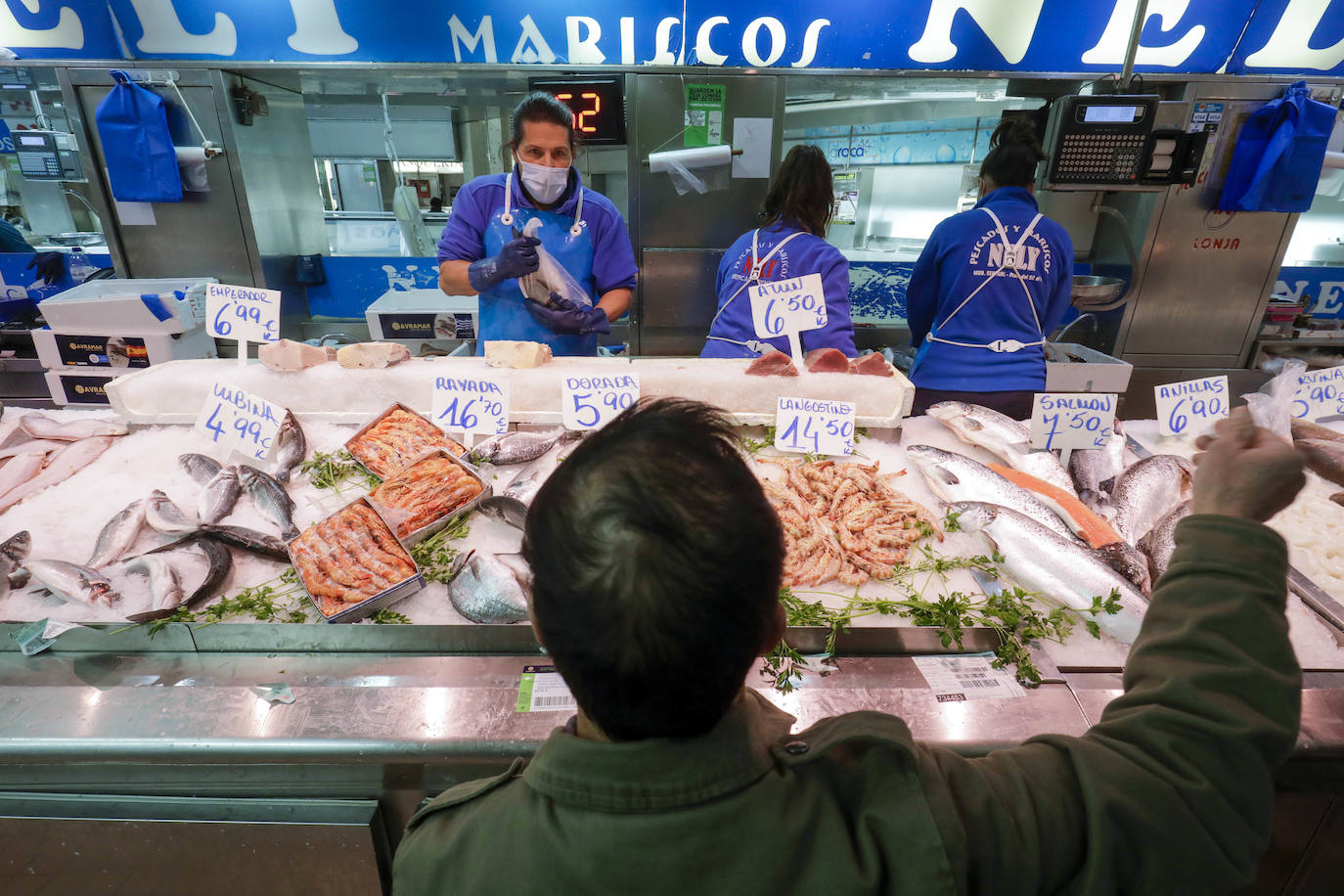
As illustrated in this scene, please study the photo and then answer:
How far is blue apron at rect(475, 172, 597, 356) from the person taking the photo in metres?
3.54

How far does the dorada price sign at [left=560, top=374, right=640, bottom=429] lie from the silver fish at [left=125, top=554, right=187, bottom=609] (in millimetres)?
1238

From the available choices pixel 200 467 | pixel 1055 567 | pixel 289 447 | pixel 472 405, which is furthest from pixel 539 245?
pixel 1055 567

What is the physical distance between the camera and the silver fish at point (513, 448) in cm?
237

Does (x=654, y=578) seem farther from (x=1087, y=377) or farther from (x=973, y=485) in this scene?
(x=1087, y=377)

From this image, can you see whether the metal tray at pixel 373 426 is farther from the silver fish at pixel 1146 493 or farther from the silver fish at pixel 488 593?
the silver fish at pixel 1146 493

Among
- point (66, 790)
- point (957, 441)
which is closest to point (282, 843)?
point (66, 790)

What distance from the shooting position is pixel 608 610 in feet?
2.25

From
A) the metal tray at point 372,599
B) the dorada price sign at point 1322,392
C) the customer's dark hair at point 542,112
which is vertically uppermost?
the customer's dark hair at point 542,112

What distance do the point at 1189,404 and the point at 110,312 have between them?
4.84 m

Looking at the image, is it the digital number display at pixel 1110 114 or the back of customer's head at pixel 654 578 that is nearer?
the back of customer's head at pixel 654 578

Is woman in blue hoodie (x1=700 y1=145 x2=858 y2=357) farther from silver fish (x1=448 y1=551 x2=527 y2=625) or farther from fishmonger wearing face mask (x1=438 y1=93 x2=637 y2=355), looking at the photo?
silver fish (x1=448 y1=551 x2=527 y2=625)

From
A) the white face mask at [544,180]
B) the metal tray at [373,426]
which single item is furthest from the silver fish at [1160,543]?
the white face mask at [544,180]

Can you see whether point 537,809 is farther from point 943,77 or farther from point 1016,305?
point 943,77

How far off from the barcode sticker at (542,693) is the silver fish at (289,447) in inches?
49.9
